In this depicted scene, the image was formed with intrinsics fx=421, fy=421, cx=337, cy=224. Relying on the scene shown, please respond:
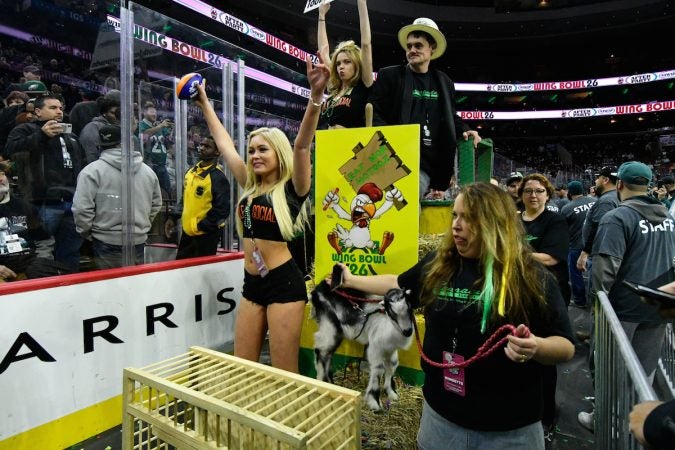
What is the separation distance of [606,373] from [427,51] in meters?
2.33

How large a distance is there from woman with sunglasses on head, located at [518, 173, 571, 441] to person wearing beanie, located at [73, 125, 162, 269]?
10.9ft

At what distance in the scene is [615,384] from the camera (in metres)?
2.08

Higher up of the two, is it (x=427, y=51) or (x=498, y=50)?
(x=498, y=50)

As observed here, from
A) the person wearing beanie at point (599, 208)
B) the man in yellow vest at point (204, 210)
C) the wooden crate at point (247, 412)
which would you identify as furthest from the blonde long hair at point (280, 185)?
the person wearing beanie at point (599, 208)

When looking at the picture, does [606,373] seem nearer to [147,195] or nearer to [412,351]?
[412,351]

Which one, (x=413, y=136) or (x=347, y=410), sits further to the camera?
(x=413, y=136)

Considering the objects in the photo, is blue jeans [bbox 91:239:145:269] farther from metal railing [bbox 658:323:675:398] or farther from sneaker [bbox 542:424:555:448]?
metal railing [bbox 658:323:675:398]

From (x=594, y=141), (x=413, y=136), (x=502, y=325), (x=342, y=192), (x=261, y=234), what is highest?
(x=594, y=141)

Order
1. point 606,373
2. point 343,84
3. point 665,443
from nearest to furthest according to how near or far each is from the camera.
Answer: point 665,443 → point 606,373 → point 343,84

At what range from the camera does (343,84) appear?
3.28 m

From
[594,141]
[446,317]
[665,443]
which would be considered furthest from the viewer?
[594,141]

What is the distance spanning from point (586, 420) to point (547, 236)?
1.48 meters

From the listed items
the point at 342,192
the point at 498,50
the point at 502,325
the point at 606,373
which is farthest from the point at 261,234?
the point at 498,50

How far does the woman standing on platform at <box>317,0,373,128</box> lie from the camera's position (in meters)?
3.11
